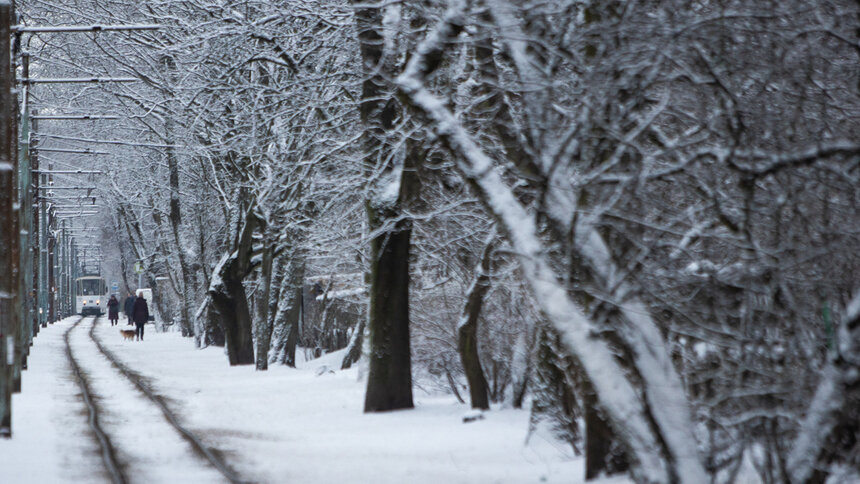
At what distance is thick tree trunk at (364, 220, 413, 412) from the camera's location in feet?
46.5

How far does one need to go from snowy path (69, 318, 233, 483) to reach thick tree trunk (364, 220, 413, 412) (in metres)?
2.61

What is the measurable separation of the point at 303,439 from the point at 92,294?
93.1 metres

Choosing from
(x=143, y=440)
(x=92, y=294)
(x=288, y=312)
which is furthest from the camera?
(x=92, y=294)

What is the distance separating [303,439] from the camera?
A: 12.6 m

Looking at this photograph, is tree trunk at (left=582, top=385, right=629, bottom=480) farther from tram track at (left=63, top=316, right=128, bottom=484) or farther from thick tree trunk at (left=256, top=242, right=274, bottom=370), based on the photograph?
thick tree trunk at (left=256, top=242, right=274, bottom=370)

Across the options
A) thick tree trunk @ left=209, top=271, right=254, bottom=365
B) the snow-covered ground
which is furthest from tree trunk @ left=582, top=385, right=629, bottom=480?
thick tree trunk @ left=209, top=271, right=254, bottom=365

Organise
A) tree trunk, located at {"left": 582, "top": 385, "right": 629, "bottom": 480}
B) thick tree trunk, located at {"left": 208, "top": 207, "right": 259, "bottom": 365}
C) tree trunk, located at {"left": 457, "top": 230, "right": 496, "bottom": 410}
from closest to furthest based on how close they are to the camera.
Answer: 1. tree trunk, located at {"left": 582, "top": 385, "right": 629, "bottom": 480}
2. tree trunk, located at {"left": 457, "top": 230, "right": 496, "bottom": 410}
3. thick tree trunk, located at {"left": 208, "top": 207, "right": 259, "bottom": 365}

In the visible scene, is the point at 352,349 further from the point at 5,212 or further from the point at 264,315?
the point at 5,212

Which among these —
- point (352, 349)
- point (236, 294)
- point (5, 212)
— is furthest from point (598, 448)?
point (236, 294)

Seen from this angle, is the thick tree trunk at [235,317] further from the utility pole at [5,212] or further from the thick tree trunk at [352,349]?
the utility pole at [5,212]

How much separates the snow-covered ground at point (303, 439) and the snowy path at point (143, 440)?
38 mm

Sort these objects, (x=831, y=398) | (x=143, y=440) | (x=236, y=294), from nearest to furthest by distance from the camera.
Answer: (x=831, y=398), (x=143, y=440), (x=236, y=294)

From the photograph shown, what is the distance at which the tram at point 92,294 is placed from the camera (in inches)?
3942

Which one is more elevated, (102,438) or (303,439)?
(102,438)
